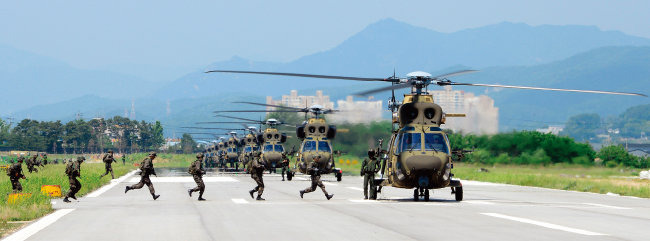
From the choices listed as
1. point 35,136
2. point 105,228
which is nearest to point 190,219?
point 105,228

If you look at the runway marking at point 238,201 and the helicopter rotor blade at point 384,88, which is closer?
the helicopter rotor blade at point 384,88

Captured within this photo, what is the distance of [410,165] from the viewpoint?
26.7m

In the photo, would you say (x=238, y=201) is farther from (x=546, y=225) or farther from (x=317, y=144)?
(x=317, y=144)

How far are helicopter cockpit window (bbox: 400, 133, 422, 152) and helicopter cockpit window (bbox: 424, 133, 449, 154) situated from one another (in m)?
0.20

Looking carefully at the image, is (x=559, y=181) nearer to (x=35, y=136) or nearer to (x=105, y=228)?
(x=105, y=228)

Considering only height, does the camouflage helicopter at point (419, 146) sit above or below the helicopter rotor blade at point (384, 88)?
below

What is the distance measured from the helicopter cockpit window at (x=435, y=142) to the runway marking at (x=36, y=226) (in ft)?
34.9

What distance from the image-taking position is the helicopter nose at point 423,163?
87.0 feet

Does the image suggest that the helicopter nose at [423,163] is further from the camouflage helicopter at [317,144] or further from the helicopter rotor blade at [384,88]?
the camouflage helicopter at [317,144]

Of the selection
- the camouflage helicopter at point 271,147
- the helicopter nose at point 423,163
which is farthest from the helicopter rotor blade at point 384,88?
the camouflage helicopter at point 271,147

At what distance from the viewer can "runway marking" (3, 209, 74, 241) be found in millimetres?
16806

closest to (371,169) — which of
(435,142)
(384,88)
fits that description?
(435,142)

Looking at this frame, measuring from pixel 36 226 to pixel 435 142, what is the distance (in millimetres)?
12765

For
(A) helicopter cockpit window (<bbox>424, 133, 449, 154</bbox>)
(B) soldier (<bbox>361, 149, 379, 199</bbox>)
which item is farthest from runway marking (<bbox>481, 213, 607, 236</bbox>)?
(B) soldier (<bbox>361, 149, 379, 199</bbox>)
